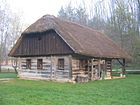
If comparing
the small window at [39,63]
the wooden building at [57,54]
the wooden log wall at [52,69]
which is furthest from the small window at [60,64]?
the small window at [39,63]

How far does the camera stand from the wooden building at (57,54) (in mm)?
23875

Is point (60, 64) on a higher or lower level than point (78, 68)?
higher

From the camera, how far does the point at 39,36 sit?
26.4 meters

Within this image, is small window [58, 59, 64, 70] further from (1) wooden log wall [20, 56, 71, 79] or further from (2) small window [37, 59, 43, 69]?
(2) small window [37, 59, 43, 69]

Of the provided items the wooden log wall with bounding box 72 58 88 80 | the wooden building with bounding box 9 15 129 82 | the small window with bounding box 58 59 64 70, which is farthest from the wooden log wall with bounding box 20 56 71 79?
the wooden log wall with bounding box 72 58 88 80

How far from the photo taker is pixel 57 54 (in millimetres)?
24531

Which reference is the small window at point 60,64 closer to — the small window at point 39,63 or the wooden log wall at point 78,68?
the wooden log wall at point 78,68

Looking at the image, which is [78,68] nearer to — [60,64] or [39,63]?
[60,64]

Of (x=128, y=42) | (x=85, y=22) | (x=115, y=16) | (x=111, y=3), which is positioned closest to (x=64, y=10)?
(x=85, y=22)

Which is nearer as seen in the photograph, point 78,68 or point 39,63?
point 78,68

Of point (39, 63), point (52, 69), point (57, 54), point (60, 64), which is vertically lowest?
point (52, 69)

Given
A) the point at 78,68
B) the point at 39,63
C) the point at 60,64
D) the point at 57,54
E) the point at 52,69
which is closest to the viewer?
the point at 57,54

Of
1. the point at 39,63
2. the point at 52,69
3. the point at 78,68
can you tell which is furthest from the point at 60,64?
the point at 39,63

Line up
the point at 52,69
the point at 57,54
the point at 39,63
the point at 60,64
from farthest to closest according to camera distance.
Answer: the point at 39,63
the point at 52,69
the point at 60,64
the point at 57,54
